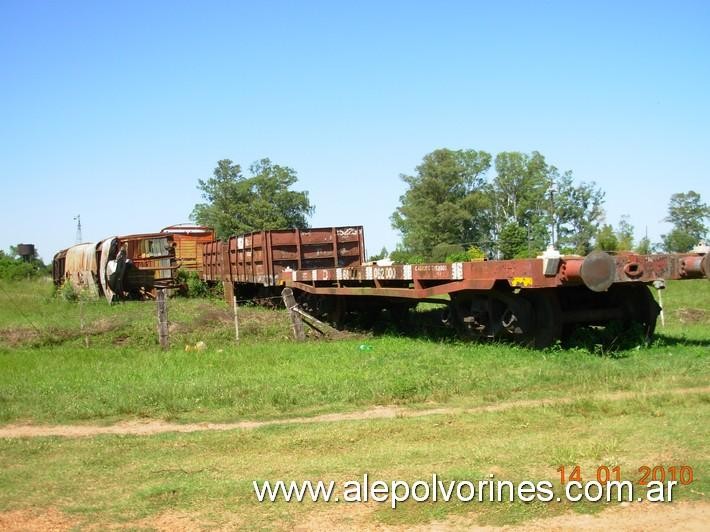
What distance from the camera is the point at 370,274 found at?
12.8m

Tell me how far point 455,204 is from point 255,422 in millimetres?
56075

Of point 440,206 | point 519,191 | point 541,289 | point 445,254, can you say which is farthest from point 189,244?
point 519,191

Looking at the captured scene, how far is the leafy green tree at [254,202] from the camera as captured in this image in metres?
69.6

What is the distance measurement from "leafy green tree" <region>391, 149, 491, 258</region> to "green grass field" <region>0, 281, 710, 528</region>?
159ft

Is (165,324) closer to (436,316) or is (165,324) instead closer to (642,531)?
(436,316)

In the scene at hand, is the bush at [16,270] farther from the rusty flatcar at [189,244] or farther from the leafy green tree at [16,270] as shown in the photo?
the rusty flatcar at [189,244]

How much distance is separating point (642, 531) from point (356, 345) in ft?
→ 28.2

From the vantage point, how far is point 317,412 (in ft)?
24.3

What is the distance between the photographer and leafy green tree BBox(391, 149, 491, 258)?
203 feet

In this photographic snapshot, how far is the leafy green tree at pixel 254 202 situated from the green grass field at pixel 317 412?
56312 mm

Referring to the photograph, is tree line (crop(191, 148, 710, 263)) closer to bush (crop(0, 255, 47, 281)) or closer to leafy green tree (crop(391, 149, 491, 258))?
leafy green tree (crop(391, 149, 491, 258))

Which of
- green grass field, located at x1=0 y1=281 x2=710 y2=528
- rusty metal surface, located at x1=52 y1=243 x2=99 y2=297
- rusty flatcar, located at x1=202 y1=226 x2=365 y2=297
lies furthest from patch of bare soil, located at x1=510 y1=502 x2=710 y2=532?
rusty metal surface, located at x1=52 y1=243 x2=99 y2=297

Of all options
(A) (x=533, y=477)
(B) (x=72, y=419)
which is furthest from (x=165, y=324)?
(A) (x=533, y=477)

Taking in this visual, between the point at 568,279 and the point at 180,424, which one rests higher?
the point at 568,279
